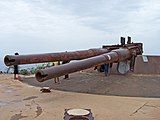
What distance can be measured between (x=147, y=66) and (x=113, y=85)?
2.54 metres

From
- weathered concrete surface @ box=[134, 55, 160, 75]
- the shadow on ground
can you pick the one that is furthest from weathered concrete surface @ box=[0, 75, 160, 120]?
weathered concrete surface @ box=[134, 55, 160, 75]

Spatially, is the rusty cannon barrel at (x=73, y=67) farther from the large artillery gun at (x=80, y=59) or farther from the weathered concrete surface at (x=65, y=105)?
the weathered concrete surface at (x=65, y=105)

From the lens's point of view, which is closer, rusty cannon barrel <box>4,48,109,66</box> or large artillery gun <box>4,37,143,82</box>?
large artillery gun <box>4,37,143,82</box>

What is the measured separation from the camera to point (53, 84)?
11109 millimetres

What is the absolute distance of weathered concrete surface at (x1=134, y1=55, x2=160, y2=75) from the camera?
1212cm

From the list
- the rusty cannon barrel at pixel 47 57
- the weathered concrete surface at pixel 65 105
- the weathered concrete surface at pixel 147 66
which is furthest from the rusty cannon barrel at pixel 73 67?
the weathered concrete surface at pixel 147 66

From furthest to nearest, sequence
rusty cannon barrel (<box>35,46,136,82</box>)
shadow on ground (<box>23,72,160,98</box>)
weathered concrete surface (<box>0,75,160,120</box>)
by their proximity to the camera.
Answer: shadow on ground (<box>23,72,160,98</box>), weathered concrete surface (<box>0,75,160,120</box>), rusty cannon barrel (<box>35,46,136,82</box>)

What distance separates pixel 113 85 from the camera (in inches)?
409

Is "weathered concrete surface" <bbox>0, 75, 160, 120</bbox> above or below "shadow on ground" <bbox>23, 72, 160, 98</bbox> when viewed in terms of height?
below

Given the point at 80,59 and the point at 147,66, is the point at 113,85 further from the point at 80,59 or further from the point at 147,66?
the point at 147,66

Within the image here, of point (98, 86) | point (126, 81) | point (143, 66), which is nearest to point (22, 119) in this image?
point (98, 86)

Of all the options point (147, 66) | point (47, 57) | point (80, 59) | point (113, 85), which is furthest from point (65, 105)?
point (147, 66)

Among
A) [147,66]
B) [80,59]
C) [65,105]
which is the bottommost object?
[65,105]

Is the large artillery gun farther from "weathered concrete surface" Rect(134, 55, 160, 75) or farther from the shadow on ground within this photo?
the shadow on ground
